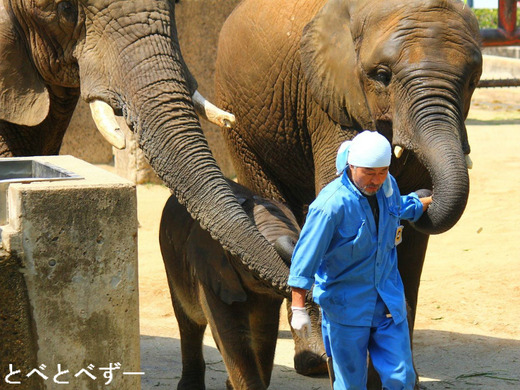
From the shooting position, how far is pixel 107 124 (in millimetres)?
5062

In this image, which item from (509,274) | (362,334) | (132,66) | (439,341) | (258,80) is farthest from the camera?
(509,274)

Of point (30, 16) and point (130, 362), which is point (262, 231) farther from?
point (30, 16)

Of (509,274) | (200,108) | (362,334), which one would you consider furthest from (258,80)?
(509,274)

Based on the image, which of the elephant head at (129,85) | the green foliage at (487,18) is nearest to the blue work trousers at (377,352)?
the elephant head at (129,85)

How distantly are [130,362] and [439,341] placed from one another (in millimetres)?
3435

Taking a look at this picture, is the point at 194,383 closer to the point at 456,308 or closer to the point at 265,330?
the point at 265,330

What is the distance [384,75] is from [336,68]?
0.41 meters

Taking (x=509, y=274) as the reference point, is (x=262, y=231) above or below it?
above

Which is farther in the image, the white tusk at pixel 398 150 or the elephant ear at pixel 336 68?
the elephant ear at pixel 336 68

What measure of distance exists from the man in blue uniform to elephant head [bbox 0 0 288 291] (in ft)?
1.07

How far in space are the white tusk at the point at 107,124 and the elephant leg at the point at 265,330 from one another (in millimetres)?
1148

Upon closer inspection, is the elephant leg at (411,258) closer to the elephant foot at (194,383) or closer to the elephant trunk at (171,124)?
the elephant foot at (194,383)

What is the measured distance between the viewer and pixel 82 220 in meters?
4.02

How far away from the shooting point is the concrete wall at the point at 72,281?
13.0 ft
